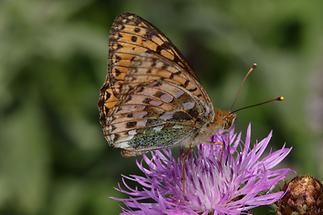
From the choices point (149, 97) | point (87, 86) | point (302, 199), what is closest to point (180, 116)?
point (149, 97)

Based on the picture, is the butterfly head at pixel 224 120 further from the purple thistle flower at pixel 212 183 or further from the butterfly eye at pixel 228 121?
the purple thistle flower at pixel 212 183

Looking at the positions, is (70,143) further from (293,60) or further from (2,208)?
(293,60)

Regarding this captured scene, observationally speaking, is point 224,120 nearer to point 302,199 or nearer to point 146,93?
point 146,93

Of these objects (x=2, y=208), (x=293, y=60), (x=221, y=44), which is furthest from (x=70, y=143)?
(x=293, y=60)

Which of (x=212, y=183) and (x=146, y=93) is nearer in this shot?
(x=212, y=183)

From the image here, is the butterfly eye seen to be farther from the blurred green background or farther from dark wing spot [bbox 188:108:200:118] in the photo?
the blurred green background

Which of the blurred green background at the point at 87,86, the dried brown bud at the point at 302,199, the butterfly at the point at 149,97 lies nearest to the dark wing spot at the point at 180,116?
the butterfly at the point at 149,97
